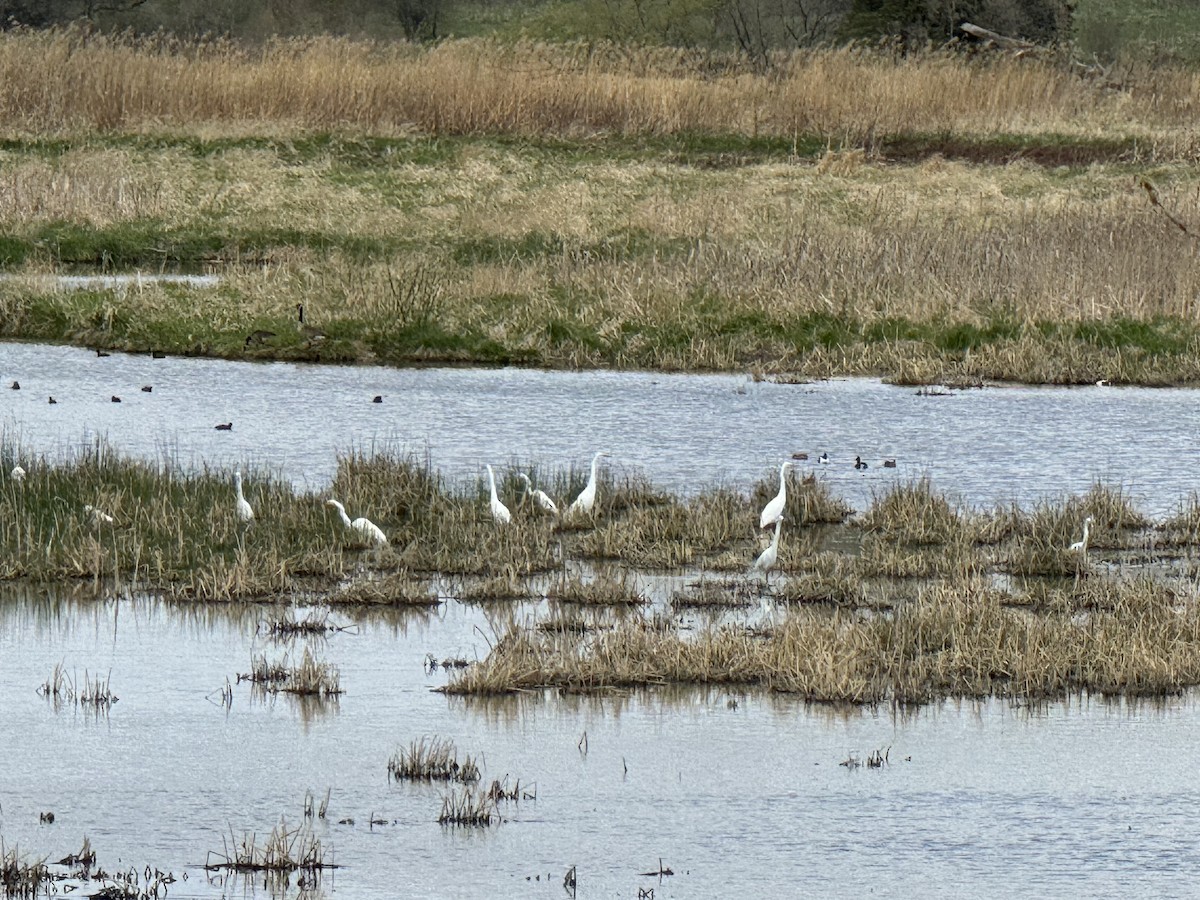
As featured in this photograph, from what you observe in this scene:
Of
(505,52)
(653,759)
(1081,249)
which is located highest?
(505,52)

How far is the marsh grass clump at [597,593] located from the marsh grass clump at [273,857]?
153 inches

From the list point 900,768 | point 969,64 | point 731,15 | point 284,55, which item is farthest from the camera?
point 731,15

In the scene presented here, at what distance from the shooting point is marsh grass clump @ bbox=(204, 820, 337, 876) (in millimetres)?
7121

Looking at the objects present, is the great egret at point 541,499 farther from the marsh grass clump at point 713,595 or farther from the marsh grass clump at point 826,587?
the marsh grass clump at point 826,587

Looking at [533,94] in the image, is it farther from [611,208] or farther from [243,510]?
[243,510]

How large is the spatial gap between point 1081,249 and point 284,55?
17.2 meters

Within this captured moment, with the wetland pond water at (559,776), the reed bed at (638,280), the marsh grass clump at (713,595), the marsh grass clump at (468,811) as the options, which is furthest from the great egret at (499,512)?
the reed bed at (638,280)

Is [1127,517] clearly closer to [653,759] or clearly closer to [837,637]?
[837,637]

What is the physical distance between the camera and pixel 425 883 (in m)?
7.07

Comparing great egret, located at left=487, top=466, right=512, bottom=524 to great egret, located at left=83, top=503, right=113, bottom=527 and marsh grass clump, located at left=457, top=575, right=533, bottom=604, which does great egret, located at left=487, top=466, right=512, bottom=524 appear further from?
great egret, located at left=83, top=503, right=113, bottom=527

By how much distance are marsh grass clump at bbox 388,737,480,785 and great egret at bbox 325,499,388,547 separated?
12.6ft

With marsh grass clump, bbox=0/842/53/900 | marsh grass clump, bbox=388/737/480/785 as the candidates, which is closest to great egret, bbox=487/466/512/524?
marsh grass clump, bbox=388/737/480/785

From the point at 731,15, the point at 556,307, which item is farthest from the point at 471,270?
the point at 731,15

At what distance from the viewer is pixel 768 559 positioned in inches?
461
